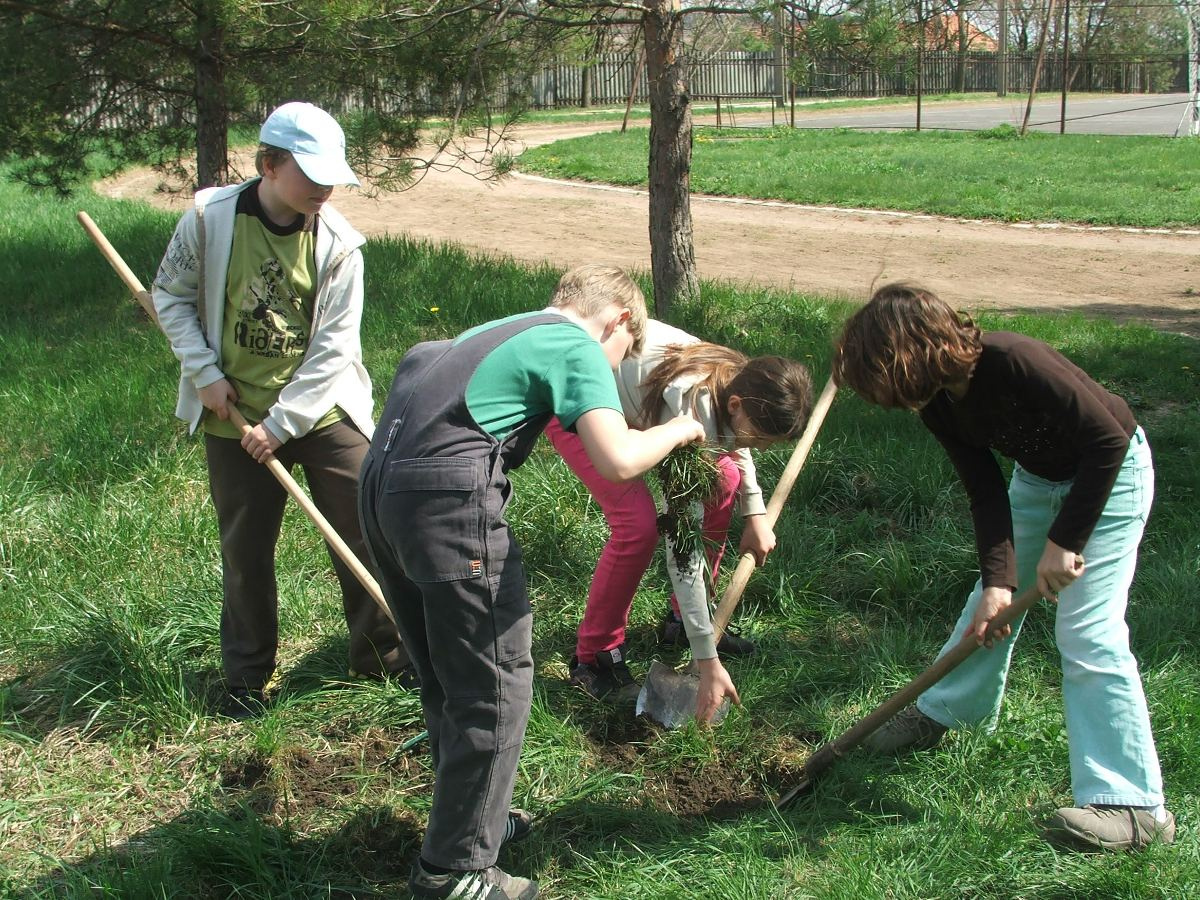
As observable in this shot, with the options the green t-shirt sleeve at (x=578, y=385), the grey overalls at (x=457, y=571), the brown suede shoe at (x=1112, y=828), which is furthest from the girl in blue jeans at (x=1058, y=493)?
the grey overalls at (x=457, y=571)

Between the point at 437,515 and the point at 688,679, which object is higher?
the point at 437,515

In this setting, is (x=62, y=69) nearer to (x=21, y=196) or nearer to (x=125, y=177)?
(x=21, y=196)

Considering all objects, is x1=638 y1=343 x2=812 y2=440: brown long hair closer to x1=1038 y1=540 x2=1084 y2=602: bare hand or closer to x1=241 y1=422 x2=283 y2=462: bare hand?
x1=1038 y1=540 x2=1084 y2=602: bare hand

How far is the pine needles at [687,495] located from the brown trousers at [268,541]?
981mm

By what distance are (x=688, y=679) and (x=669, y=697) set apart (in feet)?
0.27

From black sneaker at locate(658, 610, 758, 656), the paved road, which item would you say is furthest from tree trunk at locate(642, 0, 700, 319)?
the paved road

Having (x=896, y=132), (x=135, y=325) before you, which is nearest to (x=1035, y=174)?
(x=896, y=132)

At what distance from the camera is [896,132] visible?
23266 millimetres

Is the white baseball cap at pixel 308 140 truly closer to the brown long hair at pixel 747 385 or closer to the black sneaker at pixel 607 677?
the brown long hair at pixel 747 385

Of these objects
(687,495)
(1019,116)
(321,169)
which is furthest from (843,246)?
(1019,116)

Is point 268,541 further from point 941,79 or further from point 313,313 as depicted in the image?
point 941,79

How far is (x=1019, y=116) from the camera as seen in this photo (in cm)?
2742

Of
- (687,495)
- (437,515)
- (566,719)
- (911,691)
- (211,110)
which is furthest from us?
(211,110)

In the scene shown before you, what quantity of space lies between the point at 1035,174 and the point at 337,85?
1111cm
